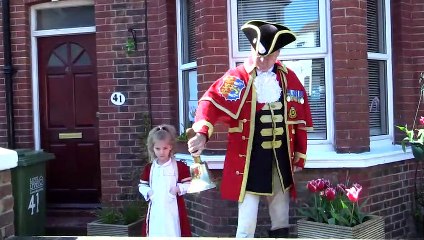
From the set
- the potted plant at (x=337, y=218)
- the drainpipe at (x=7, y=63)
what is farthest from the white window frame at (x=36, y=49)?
the potted plant at (x=337, y=218)

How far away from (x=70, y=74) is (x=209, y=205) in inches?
107

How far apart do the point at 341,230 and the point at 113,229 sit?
242cm

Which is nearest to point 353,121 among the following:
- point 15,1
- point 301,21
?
point 301,21

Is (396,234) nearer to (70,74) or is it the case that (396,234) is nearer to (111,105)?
(111,105)

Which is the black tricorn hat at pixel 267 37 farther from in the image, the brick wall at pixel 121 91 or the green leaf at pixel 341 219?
the brick wall at pixel 121 91

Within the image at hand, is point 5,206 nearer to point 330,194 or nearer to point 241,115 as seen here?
point 241,115

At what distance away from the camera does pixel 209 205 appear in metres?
5.78

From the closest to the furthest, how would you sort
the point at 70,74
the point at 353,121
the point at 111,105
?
the point at 353,121 < the point at 111,105 < the point at 70,74

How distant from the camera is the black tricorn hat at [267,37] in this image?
4.14 meters

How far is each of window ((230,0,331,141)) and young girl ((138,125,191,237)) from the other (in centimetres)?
156

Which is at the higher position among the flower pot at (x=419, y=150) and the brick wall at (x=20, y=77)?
the brick wall at (x=20, y=77)

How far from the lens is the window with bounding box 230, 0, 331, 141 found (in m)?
5.68

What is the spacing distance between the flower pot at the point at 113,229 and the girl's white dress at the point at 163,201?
1.24m

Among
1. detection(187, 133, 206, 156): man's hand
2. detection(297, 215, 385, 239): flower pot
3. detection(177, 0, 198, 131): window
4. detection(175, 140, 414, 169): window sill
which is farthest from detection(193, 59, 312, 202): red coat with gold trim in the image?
detection(177, 0, 198, 131): window
